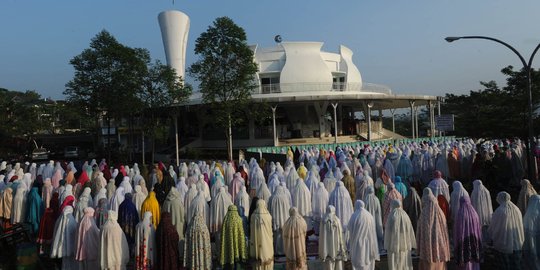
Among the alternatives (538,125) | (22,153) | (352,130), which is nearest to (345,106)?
(352,130)

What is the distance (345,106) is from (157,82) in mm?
19248

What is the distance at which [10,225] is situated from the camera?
8.46 metres

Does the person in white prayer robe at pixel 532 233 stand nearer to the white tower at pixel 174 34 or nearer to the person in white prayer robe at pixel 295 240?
the person in white prayer robe at pixel 295 240

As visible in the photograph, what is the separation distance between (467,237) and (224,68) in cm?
1677

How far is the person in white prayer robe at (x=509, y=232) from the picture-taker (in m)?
5.51

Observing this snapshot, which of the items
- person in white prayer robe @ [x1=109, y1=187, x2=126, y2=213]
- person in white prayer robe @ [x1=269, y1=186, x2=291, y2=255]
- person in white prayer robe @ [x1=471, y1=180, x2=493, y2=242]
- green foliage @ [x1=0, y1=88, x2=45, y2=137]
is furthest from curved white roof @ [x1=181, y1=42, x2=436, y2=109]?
person in white prayer robe @ [x1=471, y1=180, x2=493, y2=242]

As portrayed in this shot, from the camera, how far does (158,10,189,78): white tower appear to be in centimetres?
3662

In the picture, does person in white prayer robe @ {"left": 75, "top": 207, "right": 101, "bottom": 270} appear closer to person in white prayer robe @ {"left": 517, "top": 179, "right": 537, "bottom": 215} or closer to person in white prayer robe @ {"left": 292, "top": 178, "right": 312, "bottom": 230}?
person in white prayer robe @ {"left": 292, "top": 178, "right": 312, "bottom": 230}

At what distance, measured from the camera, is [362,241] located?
546cm

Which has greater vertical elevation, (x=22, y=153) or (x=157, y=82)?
(x=157, y=82)

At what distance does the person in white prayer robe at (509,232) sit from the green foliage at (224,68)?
15874 mm

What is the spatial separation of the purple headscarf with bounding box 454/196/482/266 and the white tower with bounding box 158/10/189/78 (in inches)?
1312

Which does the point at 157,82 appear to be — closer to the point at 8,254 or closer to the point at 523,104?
the point at 8,254

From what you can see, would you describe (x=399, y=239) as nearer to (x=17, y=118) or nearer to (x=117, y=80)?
(x=117, y=80)
